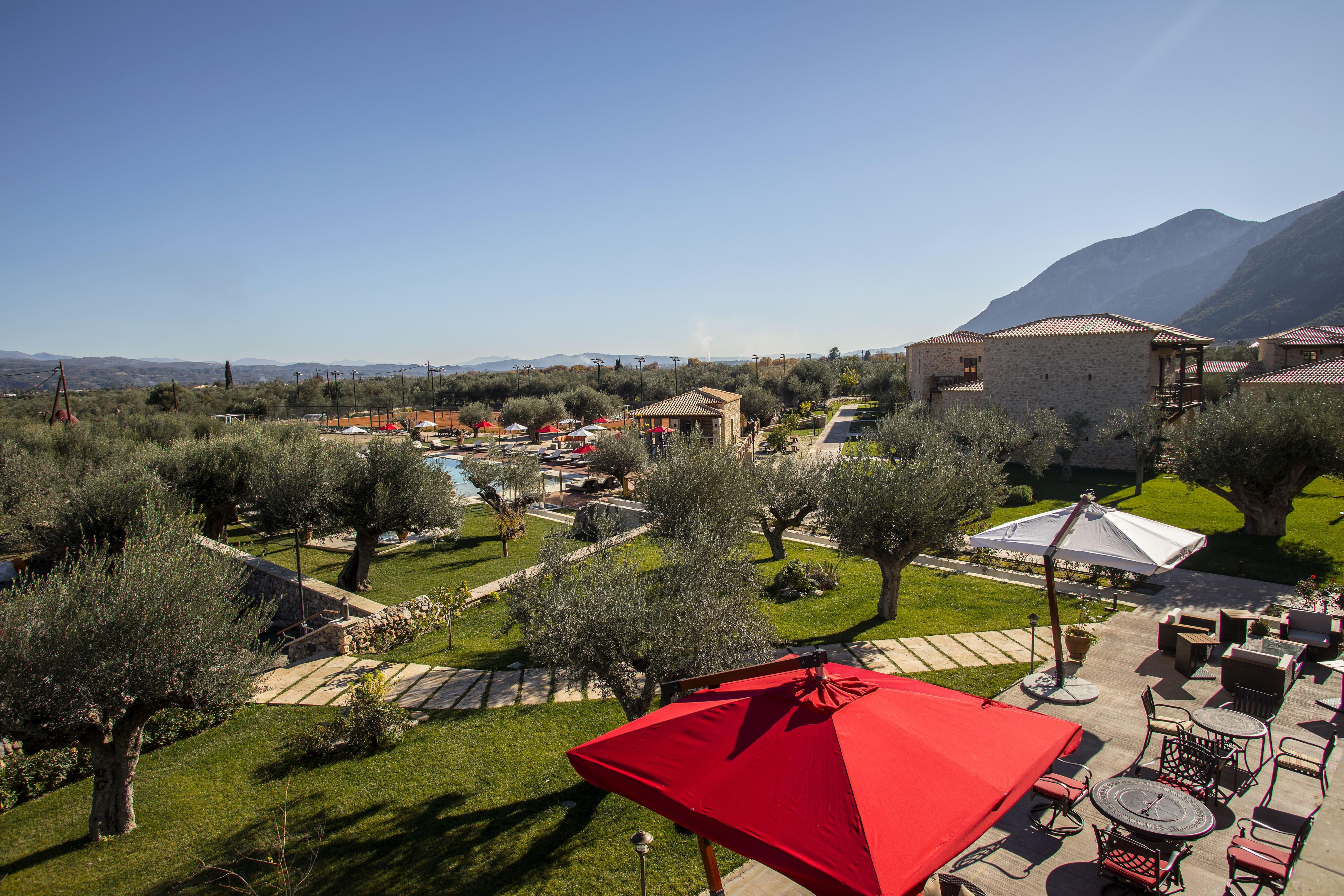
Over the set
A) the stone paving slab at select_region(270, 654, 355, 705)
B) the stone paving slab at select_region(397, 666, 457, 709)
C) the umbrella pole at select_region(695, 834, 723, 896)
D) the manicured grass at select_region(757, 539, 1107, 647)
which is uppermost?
the umbrella pole at select_region(695, 834, 723, 896)

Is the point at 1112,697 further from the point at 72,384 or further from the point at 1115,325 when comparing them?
the point at 72,384

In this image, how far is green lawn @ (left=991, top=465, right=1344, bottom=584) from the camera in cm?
1358

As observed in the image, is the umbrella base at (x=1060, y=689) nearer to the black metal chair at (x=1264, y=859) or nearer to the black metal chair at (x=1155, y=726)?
the black metal chair at (x=1155, y=726)

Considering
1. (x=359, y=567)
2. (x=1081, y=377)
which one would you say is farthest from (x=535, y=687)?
(x=1081, y=377)

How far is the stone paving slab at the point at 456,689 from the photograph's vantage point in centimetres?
912

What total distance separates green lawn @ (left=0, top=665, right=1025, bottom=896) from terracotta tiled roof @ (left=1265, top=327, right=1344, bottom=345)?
42347 millimetres

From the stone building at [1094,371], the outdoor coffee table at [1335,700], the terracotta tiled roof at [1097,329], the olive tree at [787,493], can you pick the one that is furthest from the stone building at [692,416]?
the outdoor coffee table at [1335,700]

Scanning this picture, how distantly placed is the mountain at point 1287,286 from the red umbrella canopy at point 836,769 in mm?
108116

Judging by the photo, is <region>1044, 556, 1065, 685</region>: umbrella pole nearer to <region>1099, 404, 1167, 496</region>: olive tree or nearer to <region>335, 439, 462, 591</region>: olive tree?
<region>335, 439, 462, 591</region>: olive tree

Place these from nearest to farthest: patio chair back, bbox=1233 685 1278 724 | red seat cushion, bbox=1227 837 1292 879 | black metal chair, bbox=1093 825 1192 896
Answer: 1. red seat cushion, bbox=1227 837 1292 879
2. black metal chair, bbox=1093 825 1192 896
3. patio chair back, bbox=1233 685 1278 724

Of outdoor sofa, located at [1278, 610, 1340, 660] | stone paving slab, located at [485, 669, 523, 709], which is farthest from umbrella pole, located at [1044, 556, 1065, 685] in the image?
stone paving slab, located at [485, 669, 523, 709]

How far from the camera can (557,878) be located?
5371mm

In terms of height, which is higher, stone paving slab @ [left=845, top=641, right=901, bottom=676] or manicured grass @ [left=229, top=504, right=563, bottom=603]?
stone paving slab @ [left=845, top=641, right=901, bottom=676]

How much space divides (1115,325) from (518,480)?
26946 mm
